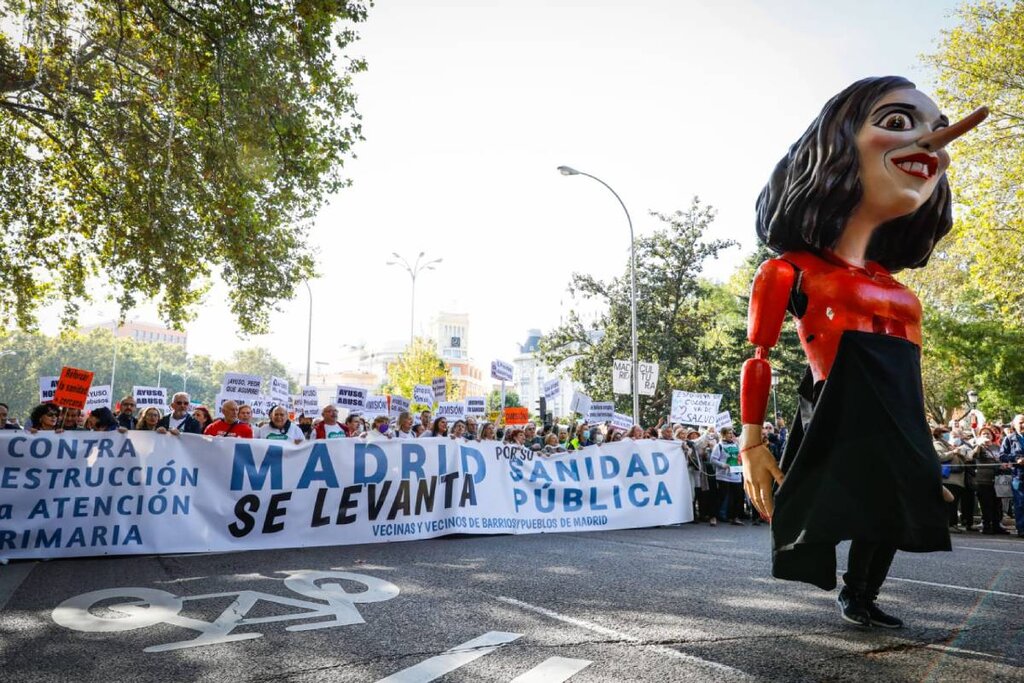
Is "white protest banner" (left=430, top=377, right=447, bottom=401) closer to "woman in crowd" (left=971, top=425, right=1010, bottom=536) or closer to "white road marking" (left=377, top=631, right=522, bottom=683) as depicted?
"woman in crowd" (left=971, top=425, right=1010, bottom=536)

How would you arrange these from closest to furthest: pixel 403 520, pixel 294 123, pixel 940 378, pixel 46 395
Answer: pixel 403 520 → pixel 294 123 → pixel 46 395 → pixel 940 378

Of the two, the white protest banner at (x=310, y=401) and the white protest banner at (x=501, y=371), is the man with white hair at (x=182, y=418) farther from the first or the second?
the white protest banner at (x=501, y=371)

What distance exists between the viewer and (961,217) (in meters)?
18.8

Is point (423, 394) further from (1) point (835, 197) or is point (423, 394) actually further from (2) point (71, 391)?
(1) point (835, 197)

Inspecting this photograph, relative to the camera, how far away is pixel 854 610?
163 inches

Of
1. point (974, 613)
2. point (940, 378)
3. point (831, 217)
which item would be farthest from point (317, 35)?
point (940, 378)

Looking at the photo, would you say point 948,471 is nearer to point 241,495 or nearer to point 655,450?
point 655,450

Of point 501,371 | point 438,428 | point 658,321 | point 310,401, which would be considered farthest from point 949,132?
point 658,321

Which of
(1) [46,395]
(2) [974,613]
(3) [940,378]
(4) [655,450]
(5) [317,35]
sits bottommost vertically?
(2) [974,613]

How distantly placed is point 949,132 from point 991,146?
19.1m

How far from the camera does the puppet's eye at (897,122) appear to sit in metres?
3.35

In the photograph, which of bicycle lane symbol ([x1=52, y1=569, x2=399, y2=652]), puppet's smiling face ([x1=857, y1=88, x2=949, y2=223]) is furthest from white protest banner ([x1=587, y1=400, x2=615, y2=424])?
puppet's smiling face ([x1=857, y1=88, x2=949, y2=223])

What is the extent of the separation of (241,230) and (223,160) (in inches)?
69.5

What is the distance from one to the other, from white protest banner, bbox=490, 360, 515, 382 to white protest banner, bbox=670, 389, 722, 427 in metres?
4.21
